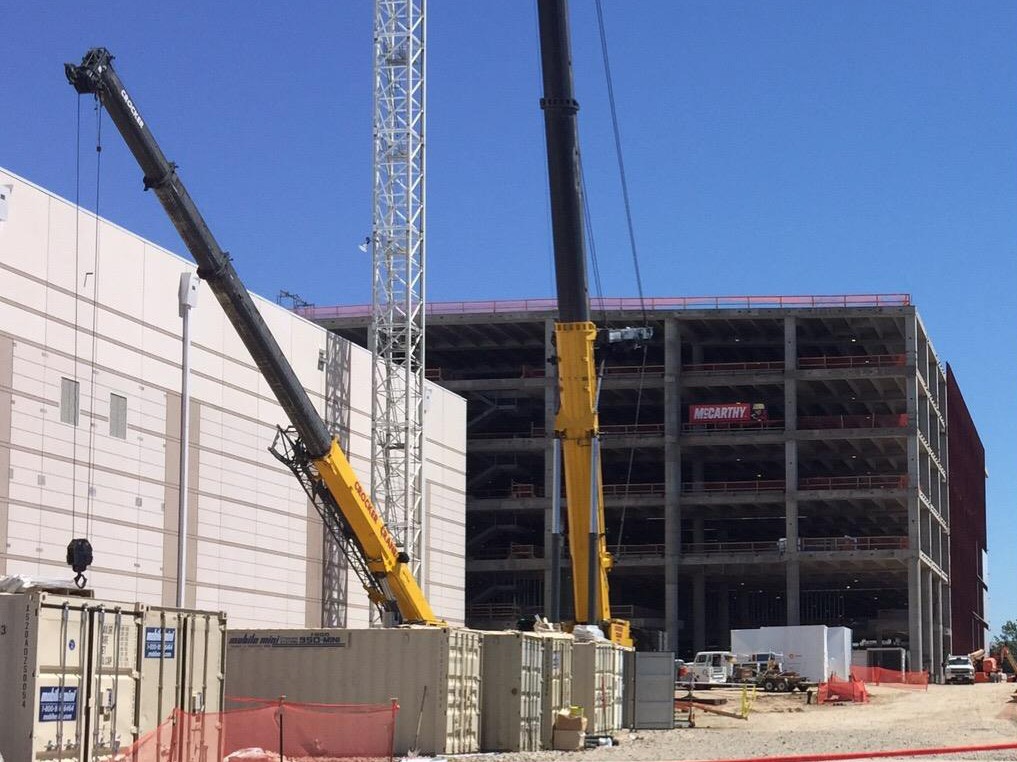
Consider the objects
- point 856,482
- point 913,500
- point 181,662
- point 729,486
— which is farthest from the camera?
point 729,486

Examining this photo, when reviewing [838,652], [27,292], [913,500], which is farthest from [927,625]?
[27,292]

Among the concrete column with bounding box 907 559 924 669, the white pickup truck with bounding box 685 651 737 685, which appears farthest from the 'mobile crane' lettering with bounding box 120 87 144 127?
the concrete column with bounding box 907 559 924 669

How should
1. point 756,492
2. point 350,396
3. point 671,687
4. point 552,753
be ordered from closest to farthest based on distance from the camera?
point 552,753 < point 671,687 < point 350,396 < point 756,492

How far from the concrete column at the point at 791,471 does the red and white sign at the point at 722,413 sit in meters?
2.73

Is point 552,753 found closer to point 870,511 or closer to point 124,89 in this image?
point 124,89

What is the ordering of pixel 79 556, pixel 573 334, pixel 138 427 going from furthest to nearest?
pixel 573 334, pixel 138 427, pixel 79 556

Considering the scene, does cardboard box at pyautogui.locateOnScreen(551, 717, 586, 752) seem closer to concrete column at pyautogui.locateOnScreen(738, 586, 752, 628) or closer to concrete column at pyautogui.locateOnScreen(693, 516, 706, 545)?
concrete column at pyautogui.locateOnScreen(693, 516, 706, 545)

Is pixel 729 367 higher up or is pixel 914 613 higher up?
pixel 729 367

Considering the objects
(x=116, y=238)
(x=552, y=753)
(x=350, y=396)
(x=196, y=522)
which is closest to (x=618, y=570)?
(x=350, y=396)

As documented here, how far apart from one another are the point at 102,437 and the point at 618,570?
6165 centimetres

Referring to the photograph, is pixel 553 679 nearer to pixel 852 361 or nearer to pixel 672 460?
pixel 672 460

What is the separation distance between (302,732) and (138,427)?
60.9ft

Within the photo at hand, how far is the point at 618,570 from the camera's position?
101 metres

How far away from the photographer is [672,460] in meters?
95.4
